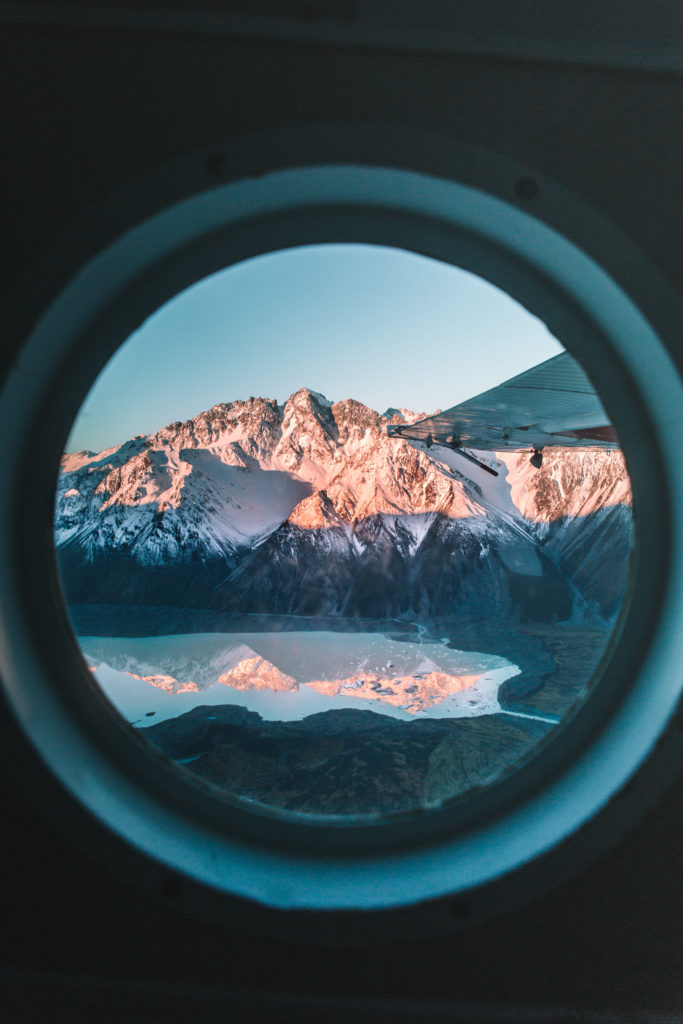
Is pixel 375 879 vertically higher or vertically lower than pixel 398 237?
lower

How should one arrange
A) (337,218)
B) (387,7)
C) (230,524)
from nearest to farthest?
(387,7), (337,218), (230,524)

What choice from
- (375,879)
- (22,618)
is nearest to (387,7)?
(22,618)

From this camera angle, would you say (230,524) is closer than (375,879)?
No

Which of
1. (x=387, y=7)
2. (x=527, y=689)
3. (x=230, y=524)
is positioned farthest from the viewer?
(x=230, y=524)

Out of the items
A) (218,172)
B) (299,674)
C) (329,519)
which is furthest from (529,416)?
(329,519)

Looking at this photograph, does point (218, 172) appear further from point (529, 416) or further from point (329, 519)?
point (329, 519)

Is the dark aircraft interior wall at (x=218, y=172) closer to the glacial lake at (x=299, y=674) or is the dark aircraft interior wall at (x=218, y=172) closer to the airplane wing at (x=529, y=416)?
the airplane wing at (x=529, y=416)

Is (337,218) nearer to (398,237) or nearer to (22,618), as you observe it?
(398,237)

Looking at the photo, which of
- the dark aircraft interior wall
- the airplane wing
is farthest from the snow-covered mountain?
the dark aircraft interior wall
